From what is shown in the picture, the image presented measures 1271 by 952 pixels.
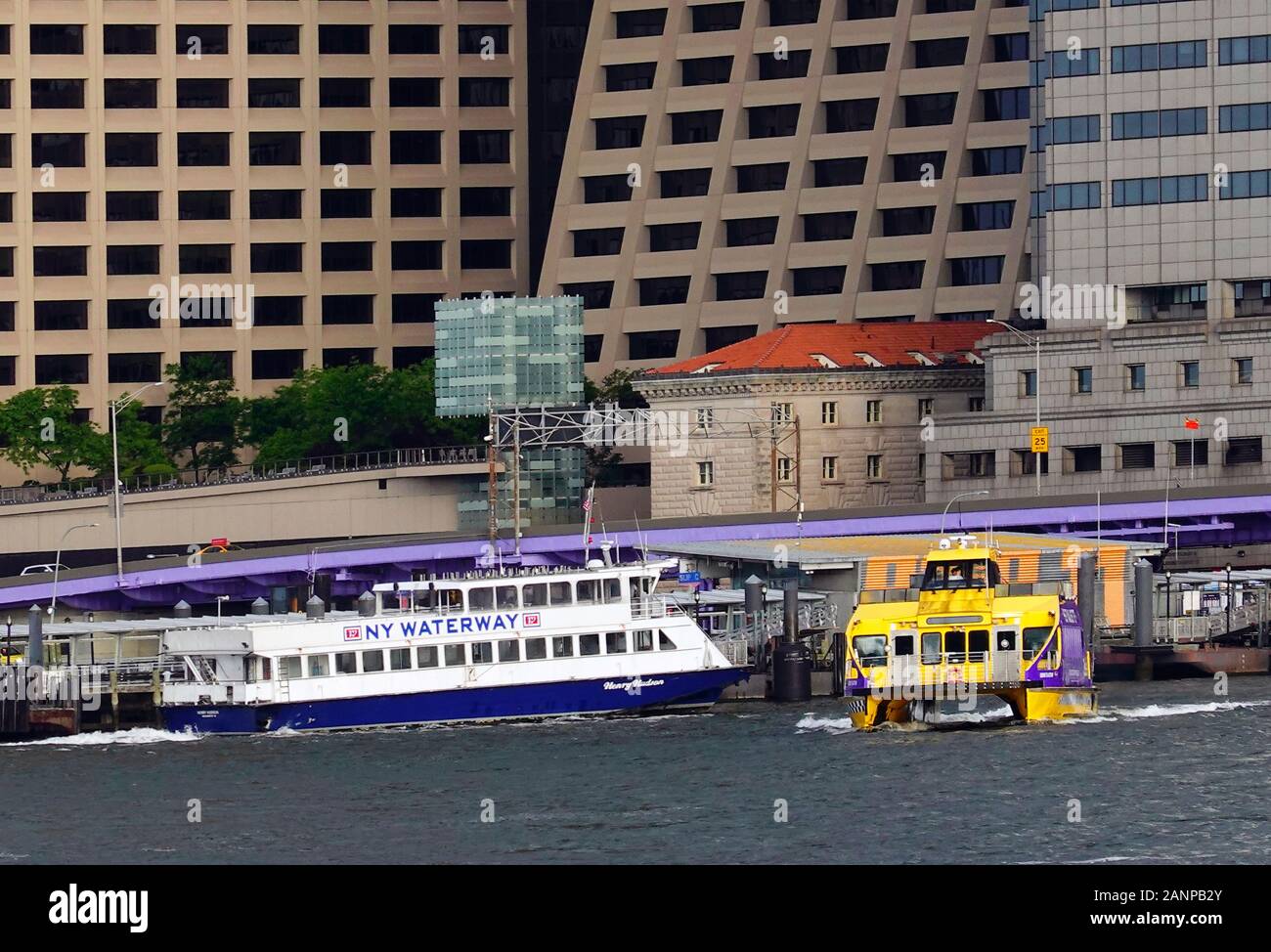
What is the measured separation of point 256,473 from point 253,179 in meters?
33.0

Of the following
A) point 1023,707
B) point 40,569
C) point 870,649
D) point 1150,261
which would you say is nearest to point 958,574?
point 870,649

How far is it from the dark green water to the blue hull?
37.8 inches

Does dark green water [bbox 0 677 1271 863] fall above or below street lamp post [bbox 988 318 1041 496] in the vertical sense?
below

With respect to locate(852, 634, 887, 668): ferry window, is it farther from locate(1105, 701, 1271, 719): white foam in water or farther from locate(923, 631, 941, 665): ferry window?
locate(1105, 701, 1271, 719): white foam in water

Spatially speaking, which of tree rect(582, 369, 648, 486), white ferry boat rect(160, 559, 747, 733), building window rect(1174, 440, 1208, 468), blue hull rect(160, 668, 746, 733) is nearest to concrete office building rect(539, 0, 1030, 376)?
tree rect(582, 369, 648, 486)

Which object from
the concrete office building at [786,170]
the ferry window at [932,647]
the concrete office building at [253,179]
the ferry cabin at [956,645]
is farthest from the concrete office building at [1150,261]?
the ferry window at [932,647]

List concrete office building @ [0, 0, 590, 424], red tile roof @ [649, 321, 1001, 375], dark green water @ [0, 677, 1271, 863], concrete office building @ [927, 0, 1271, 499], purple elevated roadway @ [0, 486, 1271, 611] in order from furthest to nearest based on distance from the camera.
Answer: concrete office building @ [0, 0, 590, 424] < red tile roof @ [649, 321, 1001, 375] < concrete office building @ [927, 0, 1271, 499] < purple elevated roadway @ [0, 486, 1271, 611] < dark green water @ [0, 677, 1271, 863]

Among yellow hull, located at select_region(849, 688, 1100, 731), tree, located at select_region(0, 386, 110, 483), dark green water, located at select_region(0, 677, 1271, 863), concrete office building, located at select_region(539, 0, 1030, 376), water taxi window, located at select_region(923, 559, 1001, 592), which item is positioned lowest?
dark green water, located at select_region(0, 677, 1271, 863)

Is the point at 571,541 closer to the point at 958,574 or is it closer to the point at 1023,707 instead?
the point at 958,574

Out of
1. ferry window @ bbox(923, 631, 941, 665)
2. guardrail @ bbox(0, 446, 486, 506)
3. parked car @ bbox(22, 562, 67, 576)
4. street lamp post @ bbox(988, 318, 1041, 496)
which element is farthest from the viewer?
guardrail @ bbox(0, 446, 486, 506)

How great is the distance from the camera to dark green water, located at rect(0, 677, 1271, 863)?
2362 inches

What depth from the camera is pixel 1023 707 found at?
82.7 metres

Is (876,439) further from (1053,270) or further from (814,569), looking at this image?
(814,569)

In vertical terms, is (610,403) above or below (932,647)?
above
